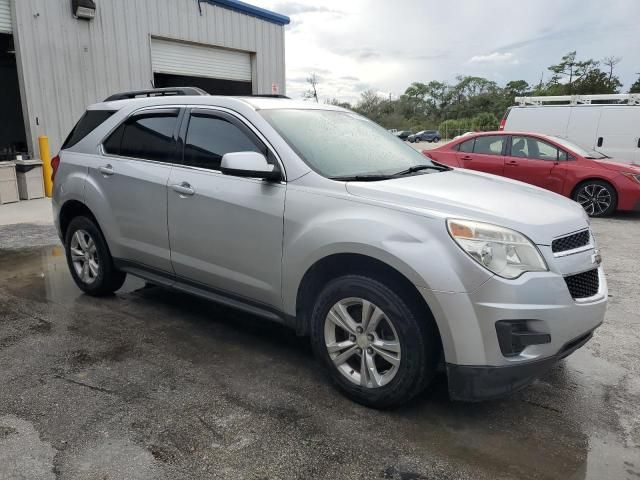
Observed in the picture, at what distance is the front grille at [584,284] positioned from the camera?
2768 mm

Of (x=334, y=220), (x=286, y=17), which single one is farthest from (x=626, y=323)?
(x=286, y=17)

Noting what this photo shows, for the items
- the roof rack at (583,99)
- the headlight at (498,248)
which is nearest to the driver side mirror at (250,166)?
the headlight at (498,248)

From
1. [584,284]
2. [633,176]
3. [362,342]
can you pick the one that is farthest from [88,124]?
[633,176]

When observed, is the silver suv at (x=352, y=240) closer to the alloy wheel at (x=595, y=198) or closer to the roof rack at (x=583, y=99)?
the alloy wheel at (x=595, y=198)

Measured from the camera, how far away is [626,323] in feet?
14.4

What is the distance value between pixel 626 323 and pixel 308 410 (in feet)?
9.65

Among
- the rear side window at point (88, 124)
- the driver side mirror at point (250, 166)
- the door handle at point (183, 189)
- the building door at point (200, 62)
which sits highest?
the building door at point (200, 62)

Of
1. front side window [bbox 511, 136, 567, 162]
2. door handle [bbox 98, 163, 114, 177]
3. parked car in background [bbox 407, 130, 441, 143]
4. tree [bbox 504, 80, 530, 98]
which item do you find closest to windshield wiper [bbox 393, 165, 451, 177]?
door handle [bbox 98, 163, 114, 177]

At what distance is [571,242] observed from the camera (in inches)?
115

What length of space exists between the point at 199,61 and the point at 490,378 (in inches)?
517

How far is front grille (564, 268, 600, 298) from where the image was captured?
277 centimetres

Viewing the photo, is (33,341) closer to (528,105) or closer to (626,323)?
(626,323)

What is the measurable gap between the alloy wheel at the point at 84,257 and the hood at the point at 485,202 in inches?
111

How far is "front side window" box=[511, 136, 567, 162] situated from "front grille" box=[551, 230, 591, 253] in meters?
6.98
